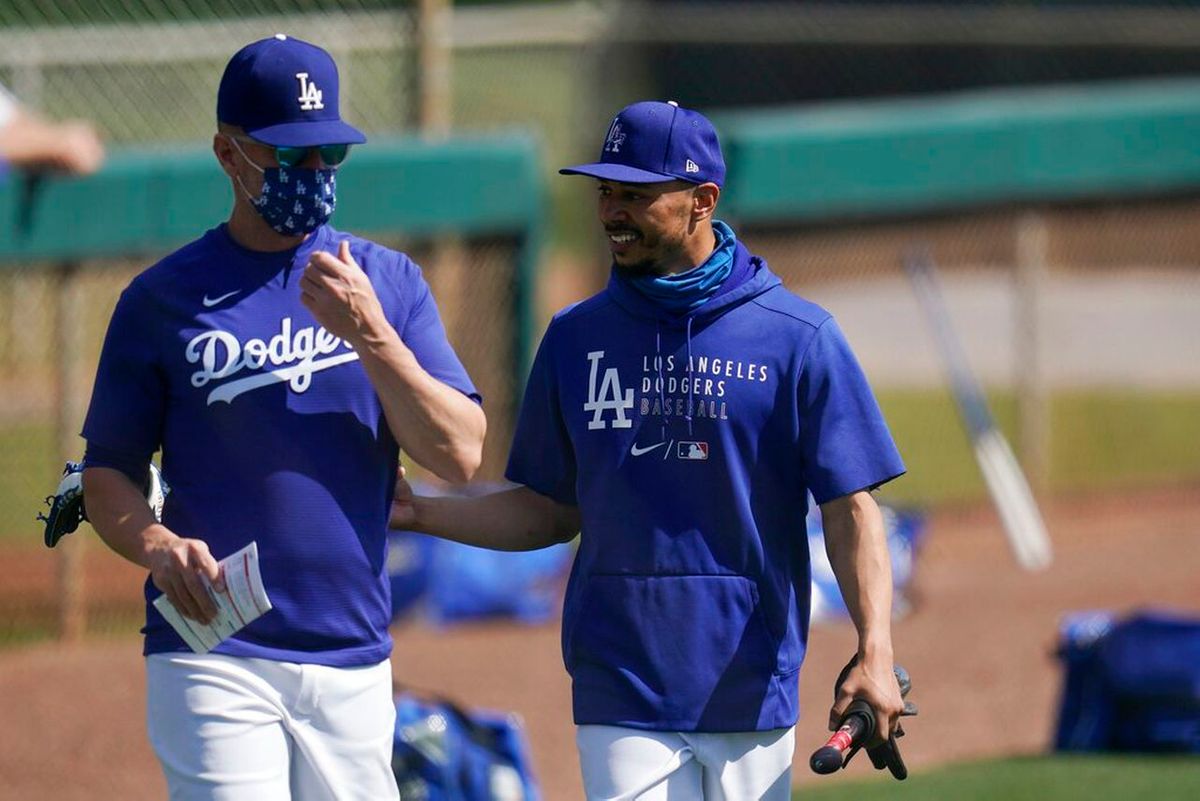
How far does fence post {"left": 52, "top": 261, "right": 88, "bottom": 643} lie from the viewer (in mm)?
8305

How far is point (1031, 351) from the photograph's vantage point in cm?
1220

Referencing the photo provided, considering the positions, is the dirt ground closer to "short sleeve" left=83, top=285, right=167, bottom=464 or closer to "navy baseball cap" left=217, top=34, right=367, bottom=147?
"short sleeve" left=83, top=285, right=167, bottom=464

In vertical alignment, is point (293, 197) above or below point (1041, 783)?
above

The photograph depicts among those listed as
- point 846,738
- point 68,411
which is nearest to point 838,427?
point 846,738

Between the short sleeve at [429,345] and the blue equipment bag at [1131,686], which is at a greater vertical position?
the short sleeve at [429,345]

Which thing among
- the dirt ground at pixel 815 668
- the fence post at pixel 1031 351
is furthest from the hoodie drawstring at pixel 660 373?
the fence post at pixel 1031 351

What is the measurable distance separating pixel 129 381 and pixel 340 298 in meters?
0.48

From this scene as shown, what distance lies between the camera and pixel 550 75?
1227 centimetres

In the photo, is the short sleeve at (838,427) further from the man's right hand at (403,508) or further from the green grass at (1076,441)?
the green grass at (1076,441)

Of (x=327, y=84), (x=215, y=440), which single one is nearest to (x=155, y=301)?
(x=215, y=440)

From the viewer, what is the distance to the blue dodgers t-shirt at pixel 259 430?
11.9 feet

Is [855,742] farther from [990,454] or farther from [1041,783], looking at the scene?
[990,454]

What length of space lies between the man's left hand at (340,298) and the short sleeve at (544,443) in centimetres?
42

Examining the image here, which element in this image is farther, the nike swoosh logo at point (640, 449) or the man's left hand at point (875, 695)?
the nike swoosh logo at point (640, 449)
